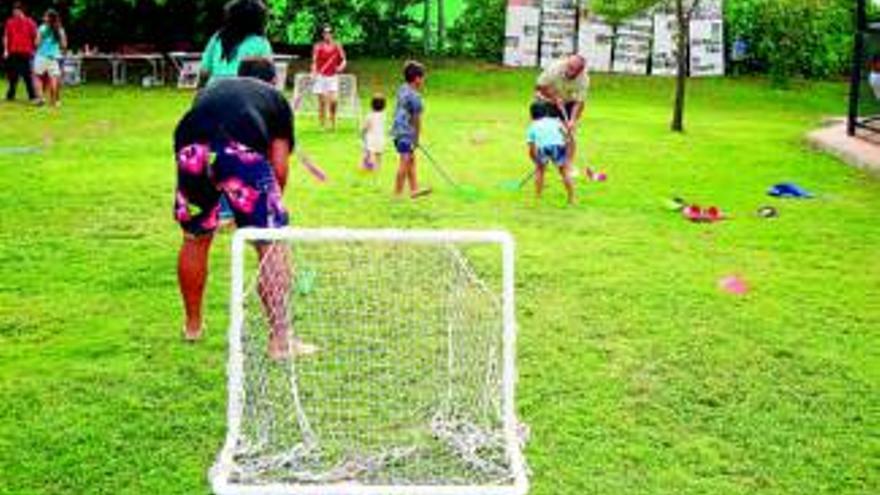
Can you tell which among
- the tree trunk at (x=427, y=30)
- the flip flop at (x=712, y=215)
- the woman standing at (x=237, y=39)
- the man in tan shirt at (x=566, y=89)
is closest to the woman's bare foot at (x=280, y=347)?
the woman standing at (x=237, y=39)

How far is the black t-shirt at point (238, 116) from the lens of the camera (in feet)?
22.4

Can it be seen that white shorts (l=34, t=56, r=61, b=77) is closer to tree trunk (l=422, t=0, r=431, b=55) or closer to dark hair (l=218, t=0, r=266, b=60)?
tree trunk (l=422, t=0, r=431, b=55)

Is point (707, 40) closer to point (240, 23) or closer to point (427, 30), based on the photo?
point (427, 30)

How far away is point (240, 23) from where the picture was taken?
8062 millimetres

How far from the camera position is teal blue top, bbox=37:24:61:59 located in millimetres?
22062

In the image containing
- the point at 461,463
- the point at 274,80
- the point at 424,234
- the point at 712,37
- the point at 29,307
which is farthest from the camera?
the point at 712,37

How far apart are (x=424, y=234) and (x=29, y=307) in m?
4.29

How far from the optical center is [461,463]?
17.7ft

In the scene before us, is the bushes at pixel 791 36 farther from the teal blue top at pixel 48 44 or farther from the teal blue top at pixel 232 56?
the teal blue top at pixel 232 56

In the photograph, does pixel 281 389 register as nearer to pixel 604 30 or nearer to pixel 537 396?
pixel 537 396

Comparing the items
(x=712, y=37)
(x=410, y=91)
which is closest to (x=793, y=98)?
(x=712, y=37)

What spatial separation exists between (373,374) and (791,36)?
80.2 feet

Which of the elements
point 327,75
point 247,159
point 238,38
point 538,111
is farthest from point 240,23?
point 327,75

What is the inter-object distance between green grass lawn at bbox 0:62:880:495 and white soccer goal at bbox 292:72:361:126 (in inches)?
147
